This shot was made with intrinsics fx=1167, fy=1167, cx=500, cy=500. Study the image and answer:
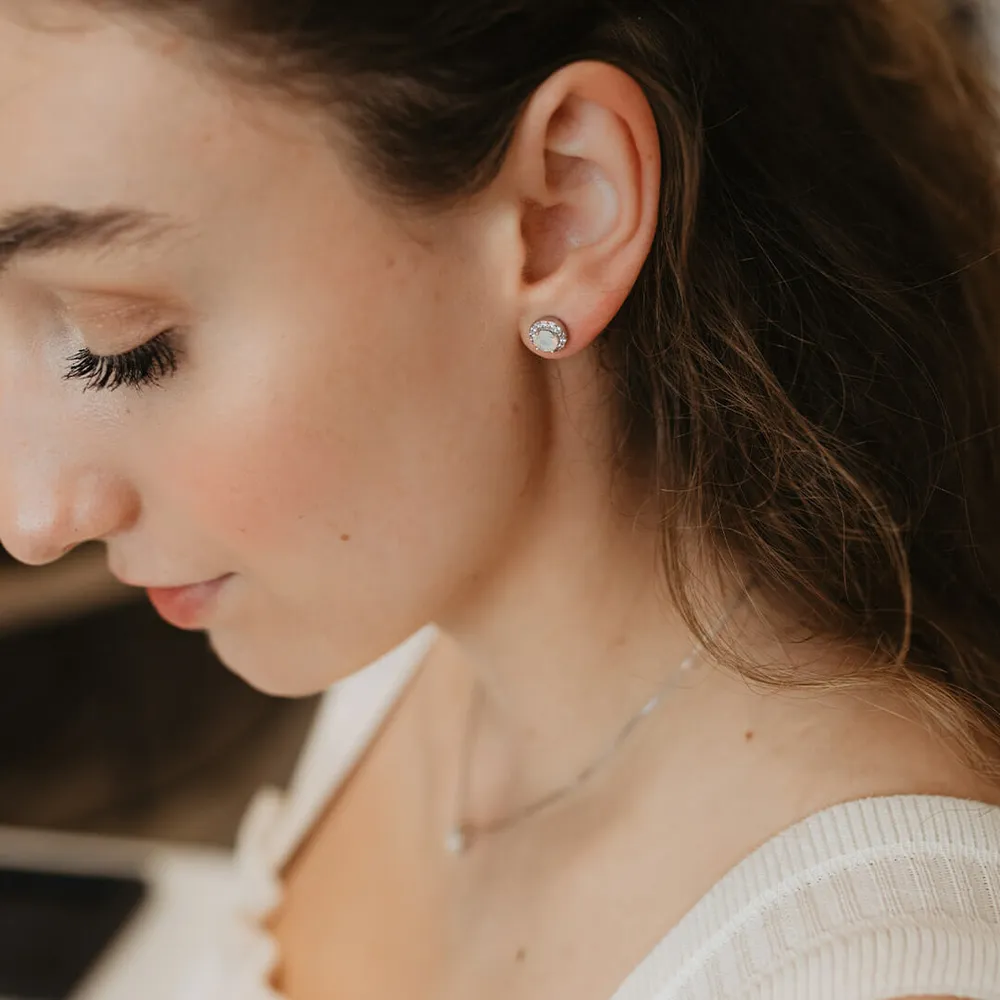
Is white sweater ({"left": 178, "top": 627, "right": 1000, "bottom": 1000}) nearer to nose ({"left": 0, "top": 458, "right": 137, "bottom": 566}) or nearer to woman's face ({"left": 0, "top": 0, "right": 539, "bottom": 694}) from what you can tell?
woman's face ({"left": 0, "top": 0, "right": 539, "bottom": 694})

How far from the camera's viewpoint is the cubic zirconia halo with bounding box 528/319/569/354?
1.97 ft

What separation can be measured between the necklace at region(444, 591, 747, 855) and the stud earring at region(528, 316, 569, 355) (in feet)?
0.64

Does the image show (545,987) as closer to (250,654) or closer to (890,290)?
(250,654)

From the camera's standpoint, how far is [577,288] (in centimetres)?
59

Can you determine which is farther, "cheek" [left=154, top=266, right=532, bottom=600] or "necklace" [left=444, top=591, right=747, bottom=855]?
"necklace" [left=444, top=591, right=747, bottom=855]

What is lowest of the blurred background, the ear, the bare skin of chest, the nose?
the blurred background

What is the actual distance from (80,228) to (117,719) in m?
1.04

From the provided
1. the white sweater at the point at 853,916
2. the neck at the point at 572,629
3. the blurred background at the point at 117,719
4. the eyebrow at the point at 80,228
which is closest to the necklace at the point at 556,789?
the neck at the point at 572,629


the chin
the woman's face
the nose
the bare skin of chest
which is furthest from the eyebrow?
the bare skin of chest

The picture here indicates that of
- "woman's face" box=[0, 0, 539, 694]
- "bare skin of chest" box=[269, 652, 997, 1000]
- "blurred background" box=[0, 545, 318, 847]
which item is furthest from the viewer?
"blurred background" box=[0, 545, 318, 847]

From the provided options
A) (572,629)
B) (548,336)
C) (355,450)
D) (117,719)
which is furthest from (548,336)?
(117,719)

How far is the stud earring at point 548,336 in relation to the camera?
600 millimetres

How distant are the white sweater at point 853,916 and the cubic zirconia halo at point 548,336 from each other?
0.92 ft

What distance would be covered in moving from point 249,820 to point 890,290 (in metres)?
0.71
